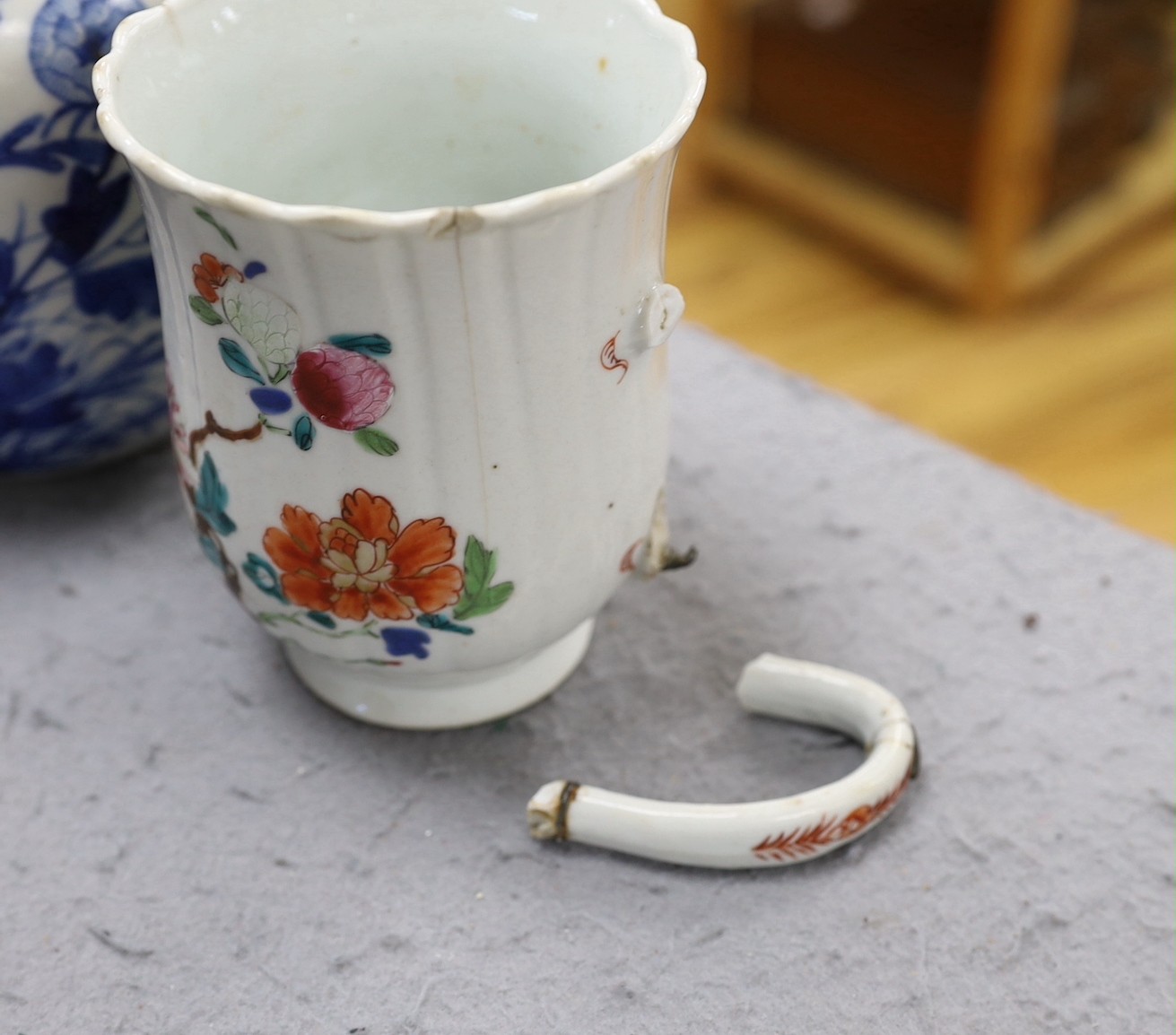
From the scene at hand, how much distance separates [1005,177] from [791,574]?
547 millimetres

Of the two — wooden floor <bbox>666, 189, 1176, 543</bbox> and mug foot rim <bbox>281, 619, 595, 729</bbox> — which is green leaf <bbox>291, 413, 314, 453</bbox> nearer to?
mug foot rim <bbox>281, 619, 595, 729</bbox>

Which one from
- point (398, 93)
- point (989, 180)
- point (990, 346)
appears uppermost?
point (398, 93)

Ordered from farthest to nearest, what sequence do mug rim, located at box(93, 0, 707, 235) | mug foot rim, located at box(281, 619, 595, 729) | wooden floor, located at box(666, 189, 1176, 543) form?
wooden floor, located at box(666, 189, 1176, 543) < mug foot rim, located at box(281, 619, 595, 729) < mug rim, located at box(93, 0, 707, 235)

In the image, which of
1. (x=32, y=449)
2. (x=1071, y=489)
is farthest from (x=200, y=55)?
(x=1071, y=489)

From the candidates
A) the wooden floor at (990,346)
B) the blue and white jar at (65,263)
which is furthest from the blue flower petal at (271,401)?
the wooden floor at (990,346)

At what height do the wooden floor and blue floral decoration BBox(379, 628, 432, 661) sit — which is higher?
blue floral decoration BBox(379, 628, 432, 661)

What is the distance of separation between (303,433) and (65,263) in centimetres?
14

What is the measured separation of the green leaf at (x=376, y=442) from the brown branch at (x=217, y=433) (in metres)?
0.03

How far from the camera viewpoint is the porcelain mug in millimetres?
311

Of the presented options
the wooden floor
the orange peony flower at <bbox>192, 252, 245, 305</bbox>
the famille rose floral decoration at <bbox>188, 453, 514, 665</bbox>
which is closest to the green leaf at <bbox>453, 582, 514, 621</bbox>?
the famille rose floral decoration at <bbox>188, 453, 514, 665</bbox>

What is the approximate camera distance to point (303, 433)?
34 cm

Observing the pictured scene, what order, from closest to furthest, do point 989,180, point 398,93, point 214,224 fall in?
1. point 214,224
2. point 398,93
3. point 989,180

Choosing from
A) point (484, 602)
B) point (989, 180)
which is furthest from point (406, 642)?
point (989, 180)

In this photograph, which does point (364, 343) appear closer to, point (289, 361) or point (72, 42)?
point (289, 361)
